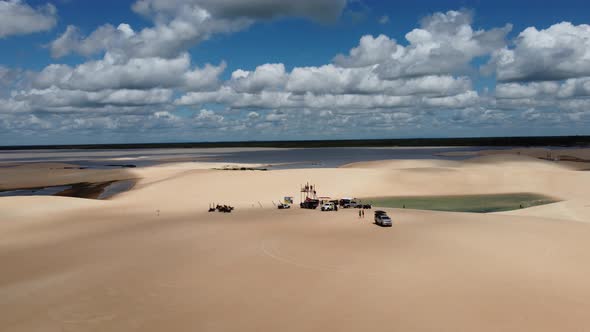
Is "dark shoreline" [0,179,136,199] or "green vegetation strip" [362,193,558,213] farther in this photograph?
"dark shoreline" [0,179,136,199]

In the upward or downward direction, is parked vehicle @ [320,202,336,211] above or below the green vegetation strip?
above

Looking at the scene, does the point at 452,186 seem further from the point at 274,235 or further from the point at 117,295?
the point at 117,295

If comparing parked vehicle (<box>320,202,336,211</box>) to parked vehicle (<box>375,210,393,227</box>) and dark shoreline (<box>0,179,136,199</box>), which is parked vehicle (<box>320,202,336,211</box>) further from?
dark shoreline (<box>0,179,136,199</box>)

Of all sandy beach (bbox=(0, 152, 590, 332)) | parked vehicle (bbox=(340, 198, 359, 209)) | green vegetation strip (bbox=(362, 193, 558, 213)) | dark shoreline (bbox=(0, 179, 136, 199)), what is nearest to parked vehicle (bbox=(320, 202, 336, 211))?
sandy beach (bbox=(0, 152, 590, 332))

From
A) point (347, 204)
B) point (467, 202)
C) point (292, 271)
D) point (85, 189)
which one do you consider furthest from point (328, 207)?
point (85, 189)

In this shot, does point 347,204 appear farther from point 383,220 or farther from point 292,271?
point 292,271

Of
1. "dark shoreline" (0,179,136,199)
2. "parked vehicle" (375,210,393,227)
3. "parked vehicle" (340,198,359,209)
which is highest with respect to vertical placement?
"parked vehicle" (375,210,393,227)

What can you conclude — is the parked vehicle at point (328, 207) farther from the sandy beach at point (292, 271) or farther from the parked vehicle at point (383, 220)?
the parked vehicle at point (383, 220)
